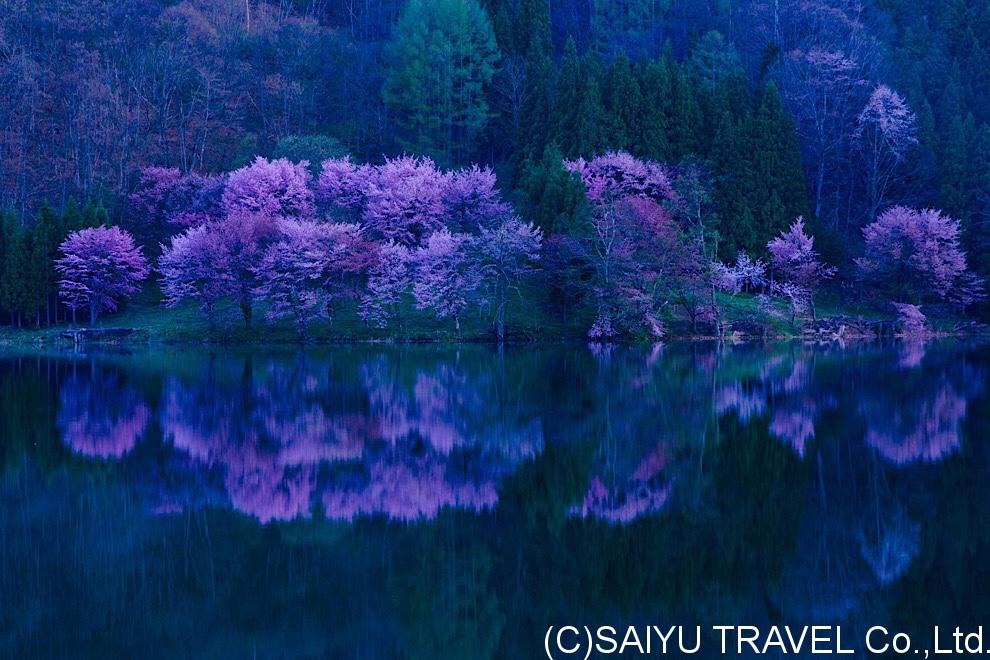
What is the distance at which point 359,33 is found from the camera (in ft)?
244

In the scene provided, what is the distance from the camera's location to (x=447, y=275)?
40.5 metres

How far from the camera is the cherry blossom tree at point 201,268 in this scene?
40875 millimetres

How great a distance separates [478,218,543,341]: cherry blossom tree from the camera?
39.7 meters

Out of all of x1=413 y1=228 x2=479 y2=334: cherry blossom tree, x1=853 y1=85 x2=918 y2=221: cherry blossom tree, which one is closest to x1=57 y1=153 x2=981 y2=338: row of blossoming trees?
x1=413 y1=228 x2=479 y2=334: cherry blossom tree

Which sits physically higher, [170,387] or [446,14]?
[446,14]

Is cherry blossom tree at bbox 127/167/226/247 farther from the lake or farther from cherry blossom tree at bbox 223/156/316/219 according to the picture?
the lake

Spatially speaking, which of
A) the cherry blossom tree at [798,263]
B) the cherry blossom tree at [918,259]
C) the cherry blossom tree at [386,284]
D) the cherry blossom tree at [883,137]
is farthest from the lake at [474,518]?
the cherry blossom tree at [883,137]

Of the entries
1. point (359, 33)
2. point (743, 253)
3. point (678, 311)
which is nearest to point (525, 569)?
point (678, 311)

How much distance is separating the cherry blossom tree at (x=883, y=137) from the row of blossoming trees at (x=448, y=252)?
4910 mm

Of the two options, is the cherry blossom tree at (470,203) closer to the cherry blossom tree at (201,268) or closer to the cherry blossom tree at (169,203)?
the cherry blossom tree at (201,268)

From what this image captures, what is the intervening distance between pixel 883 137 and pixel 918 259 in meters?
10.9

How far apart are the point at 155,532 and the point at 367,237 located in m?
34.6

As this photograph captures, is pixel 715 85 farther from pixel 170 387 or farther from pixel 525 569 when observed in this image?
pixel 525 569

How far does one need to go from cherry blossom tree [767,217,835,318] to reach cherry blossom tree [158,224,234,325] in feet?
82.3
